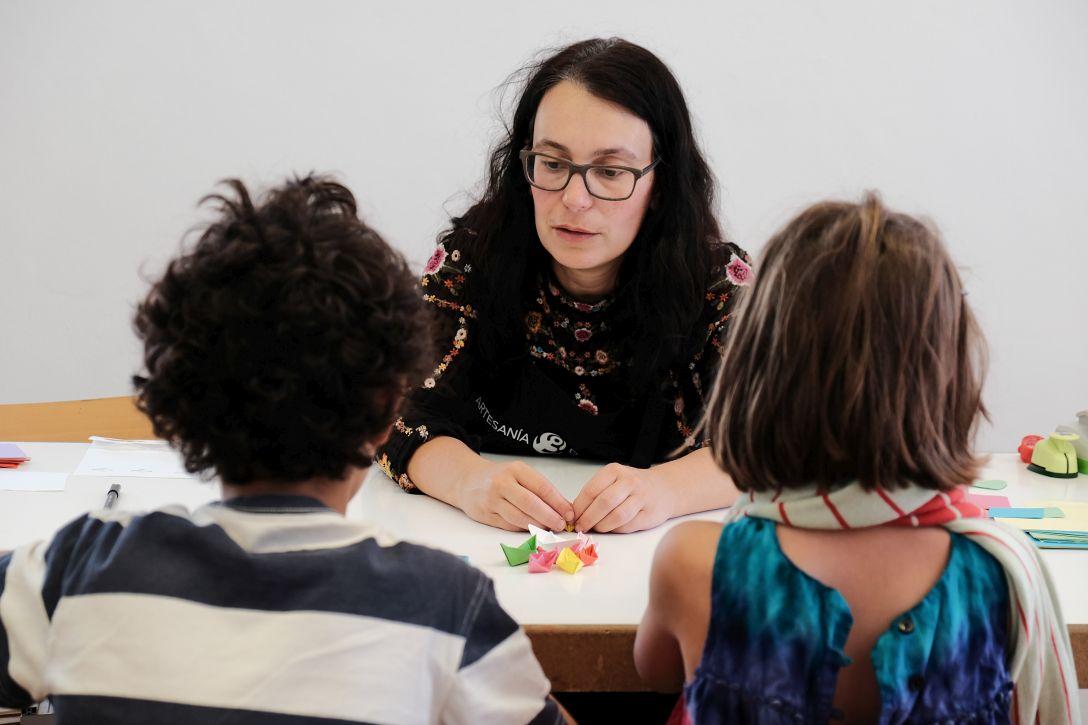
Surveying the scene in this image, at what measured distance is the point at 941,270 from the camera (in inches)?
43.1

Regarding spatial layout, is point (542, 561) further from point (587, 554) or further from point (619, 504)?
point (619, 504)

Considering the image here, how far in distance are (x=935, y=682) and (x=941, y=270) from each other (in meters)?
0.40

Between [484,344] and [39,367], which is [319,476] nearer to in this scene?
[484,344]

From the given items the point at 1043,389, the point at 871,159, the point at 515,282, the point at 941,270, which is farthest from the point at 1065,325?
the point at 941,270

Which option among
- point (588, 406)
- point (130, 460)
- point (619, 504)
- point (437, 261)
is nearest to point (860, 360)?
point (619, 504)

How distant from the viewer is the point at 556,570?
144cm

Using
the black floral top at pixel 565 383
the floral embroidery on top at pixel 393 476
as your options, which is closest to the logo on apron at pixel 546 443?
the black floral top at pixel 565 383

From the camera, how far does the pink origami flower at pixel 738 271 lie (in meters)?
2.05

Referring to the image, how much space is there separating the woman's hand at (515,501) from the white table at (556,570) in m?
0.02

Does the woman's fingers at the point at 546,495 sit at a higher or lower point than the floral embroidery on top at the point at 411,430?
higher

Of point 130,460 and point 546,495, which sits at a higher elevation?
point 546,495

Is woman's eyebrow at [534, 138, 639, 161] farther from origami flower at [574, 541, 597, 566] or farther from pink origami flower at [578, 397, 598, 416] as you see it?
origami flower at [574, 541, 597, 566]

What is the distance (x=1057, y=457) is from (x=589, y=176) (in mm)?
931

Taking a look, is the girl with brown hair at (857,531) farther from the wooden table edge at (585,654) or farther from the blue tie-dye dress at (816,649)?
the wooden table edge at (585,654)
